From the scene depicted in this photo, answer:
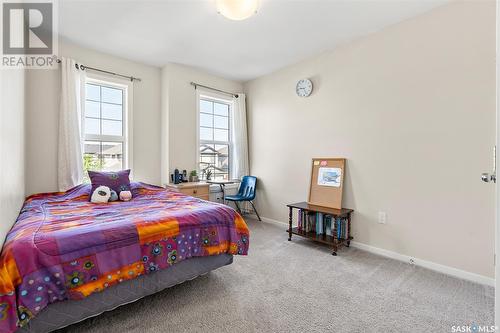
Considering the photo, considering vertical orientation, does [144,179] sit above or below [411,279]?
above

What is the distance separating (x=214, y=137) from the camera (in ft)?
14.4

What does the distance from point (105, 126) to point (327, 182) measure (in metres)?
3.25

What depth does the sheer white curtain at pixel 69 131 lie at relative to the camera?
9.47 ft

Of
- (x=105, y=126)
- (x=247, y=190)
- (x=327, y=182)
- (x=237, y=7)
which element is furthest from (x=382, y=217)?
(x=105, y=126)

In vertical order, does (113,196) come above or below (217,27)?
below

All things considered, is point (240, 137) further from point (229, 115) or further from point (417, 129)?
point (417, 129)

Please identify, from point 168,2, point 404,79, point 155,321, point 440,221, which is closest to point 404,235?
point 440,221

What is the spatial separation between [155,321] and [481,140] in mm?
3058

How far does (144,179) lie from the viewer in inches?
145

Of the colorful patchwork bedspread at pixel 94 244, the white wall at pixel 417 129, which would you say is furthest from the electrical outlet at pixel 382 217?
the colorful patchwork bedspread at pixel 94 244

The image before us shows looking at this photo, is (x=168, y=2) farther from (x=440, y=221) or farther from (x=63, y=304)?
(x=440, y=221)

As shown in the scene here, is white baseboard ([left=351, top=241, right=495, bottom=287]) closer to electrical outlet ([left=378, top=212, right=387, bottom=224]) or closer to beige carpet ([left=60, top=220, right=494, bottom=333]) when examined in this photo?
beige carpet ([left=60, top=220, right=494, bottom=333])

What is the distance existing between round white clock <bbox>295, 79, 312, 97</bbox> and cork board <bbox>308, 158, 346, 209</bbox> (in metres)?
1.00

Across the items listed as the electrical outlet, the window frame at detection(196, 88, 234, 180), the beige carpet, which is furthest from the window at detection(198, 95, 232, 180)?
the electrical outlet
